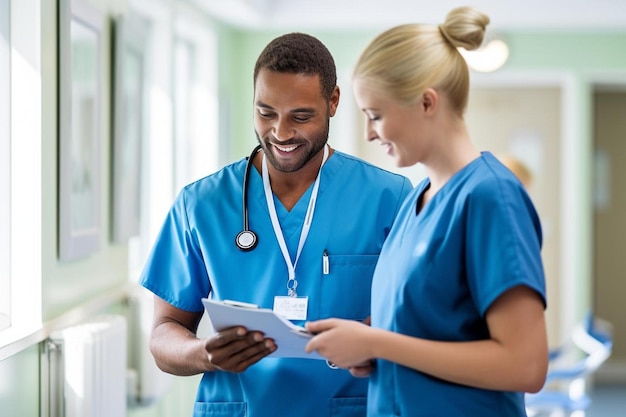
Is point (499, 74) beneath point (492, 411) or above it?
above

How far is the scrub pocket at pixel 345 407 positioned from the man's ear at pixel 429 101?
2.08ft

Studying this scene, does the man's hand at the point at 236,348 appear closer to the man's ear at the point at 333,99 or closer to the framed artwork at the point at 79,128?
the man's ear at the point at 333,99

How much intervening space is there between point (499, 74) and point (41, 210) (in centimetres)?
378

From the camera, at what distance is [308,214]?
180 cm

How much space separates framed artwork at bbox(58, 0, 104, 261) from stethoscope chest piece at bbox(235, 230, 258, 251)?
1049 millimetres

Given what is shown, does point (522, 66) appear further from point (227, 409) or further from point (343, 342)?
point (343, 342)

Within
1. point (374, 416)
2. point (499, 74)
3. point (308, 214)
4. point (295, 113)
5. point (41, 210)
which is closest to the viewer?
point (374, 416)

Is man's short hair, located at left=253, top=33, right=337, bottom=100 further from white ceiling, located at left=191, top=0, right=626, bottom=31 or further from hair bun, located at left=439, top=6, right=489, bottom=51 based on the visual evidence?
white ceiling, located at left=191, top=0, right=626, bottom=31

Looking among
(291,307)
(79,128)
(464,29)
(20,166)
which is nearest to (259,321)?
(291,307)

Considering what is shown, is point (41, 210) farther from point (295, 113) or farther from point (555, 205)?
point (555, 205)

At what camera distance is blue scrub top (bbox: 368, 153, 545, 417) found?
1310mm

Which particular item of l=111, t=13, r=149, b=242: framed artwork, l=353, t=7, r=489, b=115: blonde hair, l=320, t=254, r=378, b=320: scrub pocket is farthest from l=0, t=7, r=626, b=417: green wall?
l=353, t=7, r=489, b=115: blonde hair

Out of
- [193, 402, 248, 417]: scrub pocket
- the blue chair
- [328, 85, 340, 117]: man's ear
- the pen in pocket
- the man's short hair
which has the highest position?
the man's short hair

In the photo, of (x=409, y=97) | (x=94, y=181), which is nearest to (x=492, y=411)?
(x=409, y=97)
